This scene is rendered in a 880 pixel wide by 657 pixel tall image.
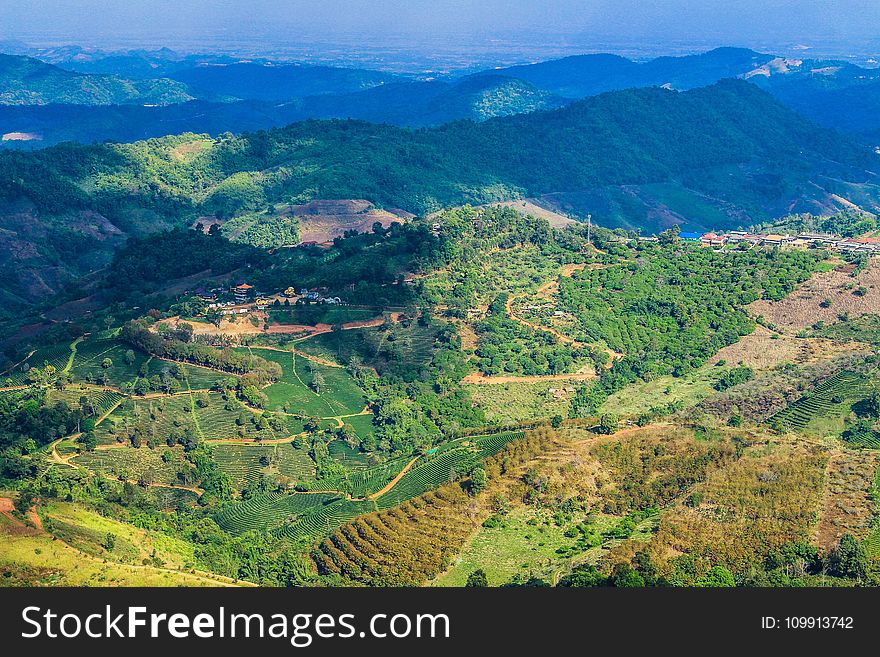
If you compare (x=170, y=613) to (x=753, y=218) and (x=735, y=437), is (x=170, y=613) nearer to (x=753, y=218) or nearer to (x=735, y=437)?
(x=735, y=437)

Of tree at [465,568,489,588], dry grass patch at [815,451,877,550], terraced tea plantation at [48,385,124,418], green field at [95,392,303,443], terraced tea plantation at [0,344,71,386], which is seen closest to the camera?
tree at [465,568,489,588]

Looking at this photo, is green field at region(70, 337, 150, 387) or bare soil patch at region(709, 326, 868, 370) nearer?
green field at region(70, 337, 150, 387)

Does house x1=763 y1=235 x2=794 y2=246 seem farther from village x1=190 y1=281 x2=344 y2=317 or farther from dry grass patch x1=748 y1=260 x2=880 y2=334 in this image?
village x1=190 y1=281 x2=344 y2=317

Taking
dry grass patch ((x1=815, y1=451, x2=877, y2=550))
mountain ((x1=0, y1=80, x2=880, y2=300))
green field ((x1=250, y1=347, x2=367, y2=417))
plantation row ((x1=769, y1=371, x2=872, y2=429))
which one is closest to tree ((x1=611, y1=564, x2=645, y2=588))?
dry grass patch ((x1=815, y1=451, x2=877, y2=550))

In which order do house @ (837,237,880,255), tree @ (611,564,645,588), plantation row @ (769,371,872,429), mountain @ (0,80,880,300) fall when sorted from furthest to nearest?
mountain @ (0,80,880,300)
house @ (837,237,880,255)
plantation row @ (769,371,872,429)
tree @ (611,564,645,588)

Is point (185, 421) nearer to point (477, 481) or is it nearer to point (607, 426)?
point (477, 481)
